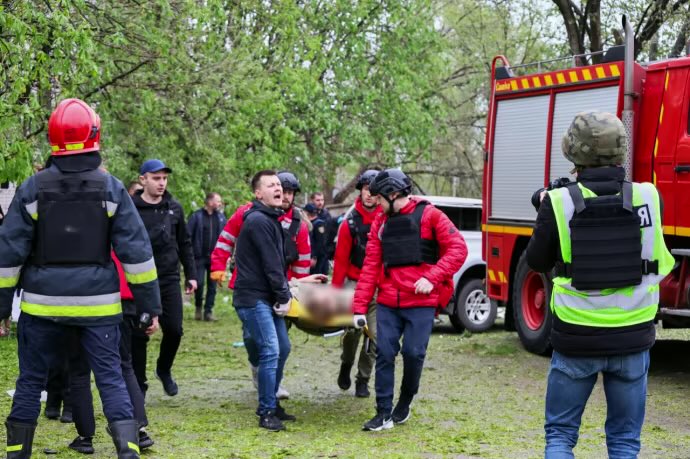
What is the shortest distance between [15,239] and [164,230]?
2372mm

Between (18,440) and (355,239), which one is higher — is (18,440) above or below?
below

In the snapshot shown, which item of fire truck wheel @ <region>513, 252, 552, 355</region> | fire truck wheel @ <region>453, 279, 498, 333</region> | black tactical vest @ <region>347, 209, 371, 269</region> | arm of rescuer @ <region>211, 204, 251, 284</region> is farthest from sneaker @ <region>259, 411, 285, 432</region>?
fire truck wheel @ <region>453, 279, 498, 333</region>

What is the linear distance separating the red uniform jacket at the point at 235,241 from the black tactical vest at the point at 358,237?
0.38 metres

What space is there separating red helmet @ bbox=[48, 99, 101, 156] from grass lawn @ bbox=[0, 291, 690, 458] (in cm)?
208

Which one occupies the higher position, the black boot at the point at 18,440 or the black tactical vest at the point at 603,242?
the black tactical vest at the point at 603,242

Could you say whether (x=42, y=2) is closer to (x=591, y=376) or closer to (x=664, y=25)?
(x=591, y=376)

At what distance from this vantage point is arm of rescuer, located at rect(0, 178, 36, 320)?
5512mm

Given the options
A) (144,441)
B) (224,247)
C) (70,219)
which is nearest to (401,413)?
(224,247)

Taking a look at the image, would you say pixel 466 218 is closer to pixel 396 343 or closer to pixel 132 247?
pixel 396 343

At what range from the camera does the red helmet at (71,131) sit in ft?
18.4

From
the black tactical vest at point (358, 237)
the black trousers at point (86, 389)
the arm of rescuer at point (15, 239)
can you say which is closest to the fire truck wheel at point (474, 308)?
the black tactical vest at point (358, 237)

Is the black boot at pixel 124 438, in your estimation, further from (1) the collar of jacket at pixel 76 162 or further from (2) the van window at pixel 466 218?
(2) the van window at pixel 466 218

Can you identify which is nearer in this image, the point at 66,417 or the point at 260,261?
the point at 66,417

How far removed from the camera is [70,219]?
18.2 feet
